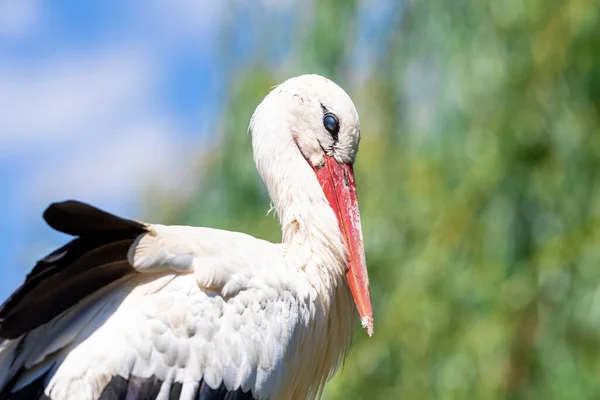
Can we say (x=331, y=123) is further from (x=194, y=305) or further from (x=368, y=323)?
(x=194, y=305)

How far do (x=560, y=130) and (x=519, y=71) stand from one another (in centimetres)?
39

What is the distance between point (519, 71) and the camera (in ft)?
19.0

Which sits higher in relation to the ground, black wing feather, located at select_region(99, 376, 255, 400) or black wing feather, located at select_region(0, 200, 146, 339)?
black wing feather, located at select_region(0, 200, 146, 339)

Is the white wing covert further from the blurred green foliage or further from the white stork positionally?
the blurred green foliage

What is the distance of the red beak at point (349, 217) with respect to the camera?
3.64 m

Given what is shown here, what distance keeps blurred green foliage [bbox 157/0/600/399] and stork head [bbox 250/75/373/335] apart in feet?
6.78

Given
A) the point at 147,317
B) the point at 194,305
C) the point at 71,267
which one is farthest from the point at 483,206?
the point at 71,267

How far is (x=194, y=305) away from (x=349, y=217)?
2.56ft

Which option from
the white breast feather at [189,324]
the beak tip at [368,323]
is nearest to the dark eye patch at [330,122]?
the white breast feather at [189,324]

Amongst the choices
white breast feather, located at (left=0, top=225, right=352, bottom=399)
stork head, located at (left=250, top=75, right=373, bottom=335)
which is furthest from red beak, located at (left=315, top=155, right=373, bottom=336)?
white breast feather, located at (left=0, top=225, right=352, bottom=399)

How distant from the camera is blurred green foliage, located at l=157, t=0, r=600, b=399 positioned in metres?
5.54

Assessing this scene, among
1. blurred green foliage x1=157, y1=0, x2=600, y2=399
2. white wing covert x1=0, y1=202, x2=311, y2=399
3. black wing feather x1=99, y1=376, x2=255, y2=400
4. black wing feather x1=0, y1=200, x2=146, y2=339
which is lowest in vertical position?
blurred green foliage x1=157, y1=0, x2=600, y2=399

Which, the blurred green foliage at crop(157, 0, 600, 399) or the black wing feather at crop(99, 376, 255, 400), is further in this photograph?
the blurred green foliage at crop(157, 0, 600, 399)

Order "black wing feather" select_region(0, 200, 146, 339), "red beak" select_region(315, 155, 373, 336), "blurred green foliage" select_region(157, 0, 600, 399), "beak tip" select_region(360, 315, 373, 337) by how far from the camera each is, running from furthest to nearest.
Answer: "blurred green foliage" select_region(157, 0, 600, 399)
"red beak" select_region(315, 155, 373, 336)
"beak tip" select_region(360, 315, 373, 337)
"black wing feather" select_region(0, 200, 146, 339)
